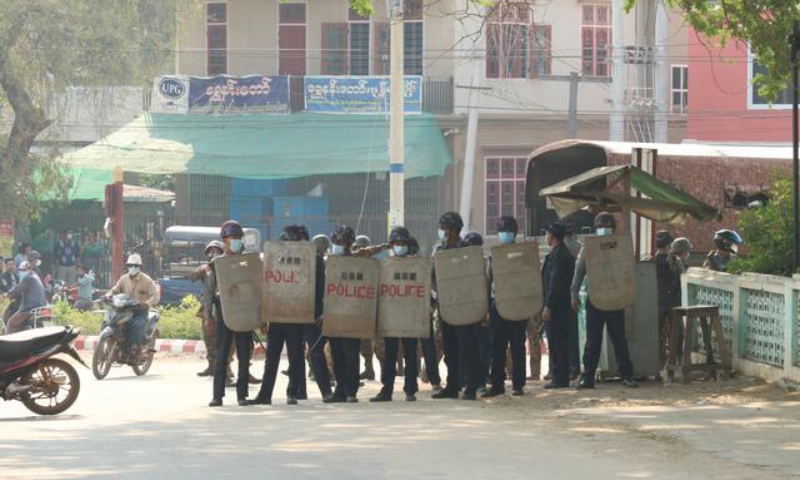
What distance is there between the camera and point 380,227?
39.7 m

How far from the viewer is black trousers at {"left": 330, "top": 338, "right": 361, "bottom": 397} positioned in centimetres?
1555

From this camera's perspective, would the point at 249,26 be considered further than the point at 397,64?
Yes

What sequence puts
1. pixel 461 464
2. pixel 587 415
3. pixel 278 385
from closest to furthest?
pixel 461 464 → pixel 587 415 → pixel 278 385

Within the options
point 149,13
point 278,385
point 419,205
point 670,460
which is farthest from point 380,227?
point 670,460

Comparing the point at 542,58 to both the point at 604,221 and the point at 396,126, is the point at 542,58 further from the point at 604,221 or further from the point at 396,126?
the point at 604,221

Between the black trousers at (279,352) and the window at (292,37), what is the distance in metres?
26.0

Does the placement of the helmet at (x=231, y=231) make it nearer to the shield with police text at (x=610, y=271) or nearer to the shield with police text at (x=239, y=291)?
the shield with police text at (x=239, y=291)

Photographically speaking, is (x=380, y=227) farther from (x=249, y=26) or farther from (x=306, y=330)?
(x=306, y=330)

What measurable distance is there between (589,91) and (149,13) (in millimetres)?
10838

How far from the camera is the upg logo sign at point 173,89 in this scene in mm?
39469

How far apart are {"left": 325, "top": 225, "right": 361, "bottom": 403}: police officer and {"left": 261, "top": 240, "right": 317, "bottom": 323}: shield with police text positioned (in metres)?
0.36

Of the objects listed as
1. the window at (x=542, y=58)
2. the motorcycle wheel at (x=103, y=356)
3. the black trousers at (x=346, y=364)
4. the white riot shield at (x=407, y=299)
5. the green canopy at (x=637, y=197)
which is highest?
the window at (x=542, y=58)

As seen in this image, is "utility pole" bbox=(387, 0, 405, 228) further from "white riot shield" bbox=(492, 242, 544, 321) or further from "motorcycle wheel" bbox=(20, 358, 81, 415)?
"motorcycle wheel" bbox=(20, 358, 81, 415)

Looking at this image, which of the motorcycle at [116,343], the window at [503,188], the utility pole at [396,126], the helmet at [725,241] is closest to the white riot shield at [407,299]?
the helmet at [725,241]
